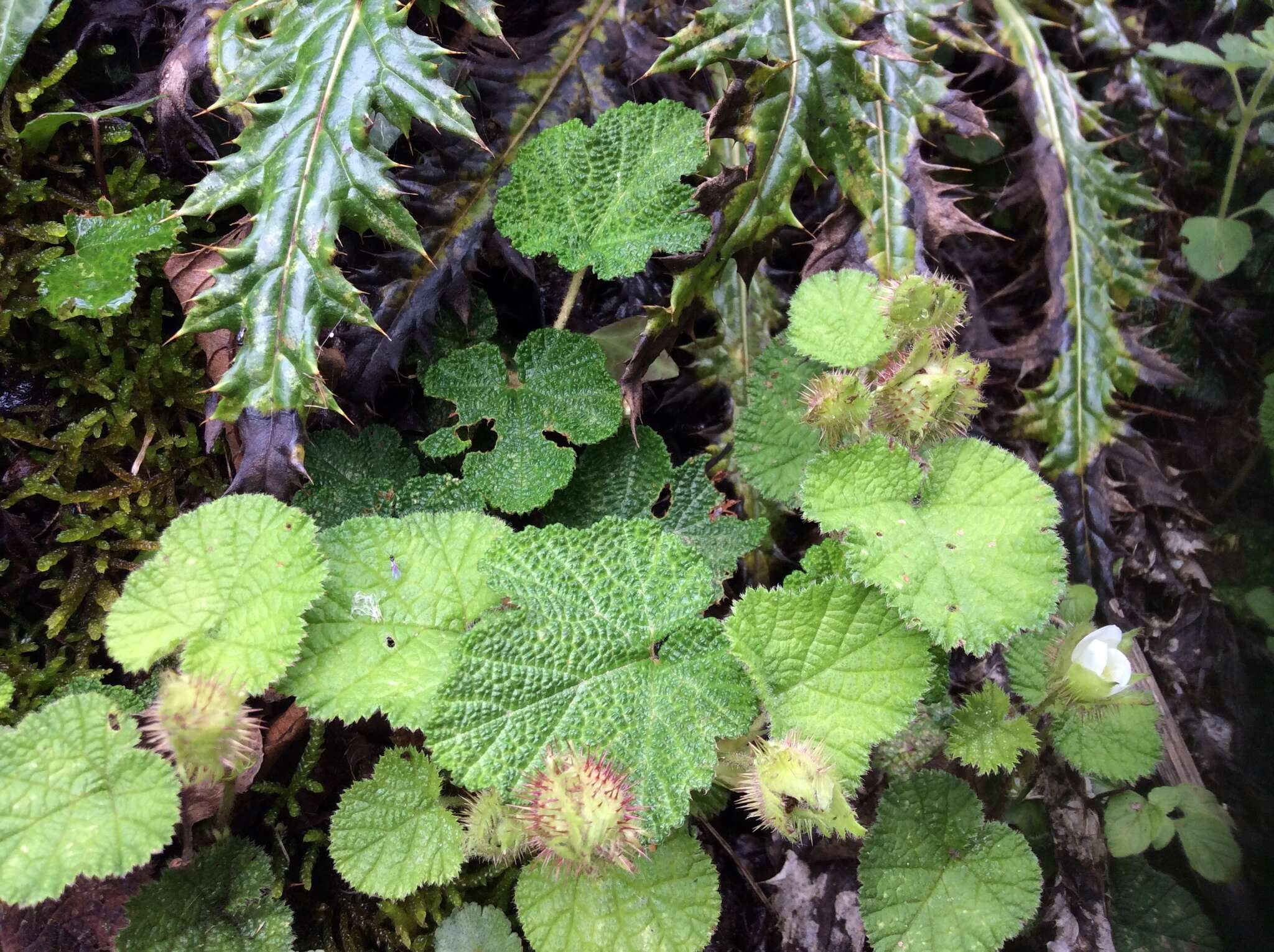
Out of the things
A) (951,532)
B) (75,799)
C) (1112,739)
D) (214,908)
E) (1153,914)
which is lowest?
(1153,914)

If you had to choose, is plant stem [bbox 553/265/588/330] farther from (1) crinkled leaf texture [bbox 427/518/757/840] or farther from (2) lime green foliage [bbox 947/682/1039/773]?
(2) lime green foliage [bbox 947/682/1039/773]

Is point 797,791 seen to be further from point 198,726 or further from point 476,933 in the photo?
point 198,726

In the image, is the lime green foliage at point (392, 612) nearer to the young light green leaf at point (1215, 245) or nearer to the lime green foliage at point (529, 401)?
the lime green foliage at point (529, 401)

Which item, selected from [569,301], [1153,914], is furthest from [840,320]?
[1153,914]

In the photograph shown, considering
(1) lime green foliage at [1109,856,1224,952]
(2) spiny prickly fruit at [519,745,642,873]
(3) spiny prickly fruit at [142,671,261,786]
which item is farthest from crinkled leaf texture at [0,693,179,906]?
(1) lime green foliage at [1109,856,1224,952]

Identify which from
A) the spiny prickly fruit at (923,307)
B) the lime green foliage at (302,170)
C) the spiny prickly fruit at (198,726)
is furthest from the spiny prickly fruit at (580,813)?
the spiny prickly fruit at (923,307)

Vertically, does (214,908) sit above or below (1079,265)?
below

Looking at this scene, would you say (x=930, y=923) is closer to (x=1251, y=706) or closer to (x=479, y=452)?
(x=1251, y=706)
